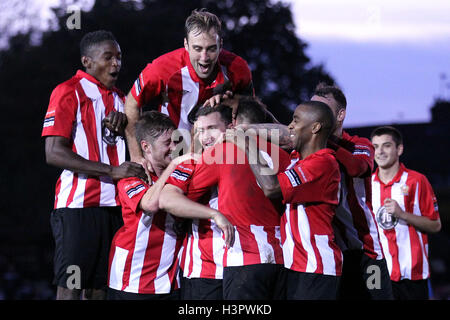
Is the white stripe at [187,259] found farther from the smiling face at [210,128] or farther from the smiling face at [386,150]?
the smiling face at [386,150]

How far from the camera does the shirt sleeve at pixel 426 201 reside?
→ 6.57 meters

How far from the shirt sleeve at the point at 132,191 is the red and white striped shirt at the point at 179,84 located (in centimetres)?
71

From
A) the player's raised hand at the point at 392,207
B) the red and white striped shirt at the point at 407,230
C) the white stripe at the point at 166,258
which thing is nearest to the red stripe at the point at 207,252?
the white stripe at the point at 166,258

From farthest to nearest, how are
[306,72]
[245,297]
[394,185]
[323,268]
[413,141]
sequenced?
[306,72] < [413,141] < [394,185] < [323,268] < [245,297]

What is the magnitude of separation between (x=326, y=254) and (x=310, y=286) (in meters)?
0.23

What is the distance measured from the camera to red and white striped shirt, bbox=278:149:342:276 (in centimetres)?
407

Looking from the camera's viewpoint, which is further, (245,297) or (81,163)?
(81,163)

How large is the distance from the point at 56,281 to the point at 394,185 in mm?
3491

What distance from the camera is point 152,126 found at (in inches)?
176

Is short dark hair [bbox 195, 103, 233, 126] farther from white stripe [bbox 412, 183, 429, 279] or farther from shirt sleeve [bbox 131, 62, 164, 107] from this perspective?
white stripe [bbox 412, 183, 429, 279]

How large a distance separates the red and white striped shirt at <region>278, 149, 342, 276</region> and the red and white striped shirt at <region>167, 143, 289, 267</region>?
0.14 m
